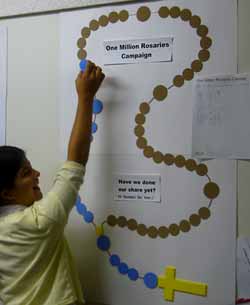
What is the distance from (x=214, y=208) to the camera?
87cm

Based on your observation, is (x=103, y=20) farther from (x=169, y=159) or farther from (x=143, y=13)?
(x=169, y=159)

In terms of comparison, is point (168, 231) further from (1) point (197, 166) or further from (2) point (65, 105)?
(2) point (65, 105)

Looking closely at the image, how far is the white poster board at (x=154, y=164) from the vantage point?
863mm

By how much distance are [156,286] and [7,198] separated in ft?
1.29

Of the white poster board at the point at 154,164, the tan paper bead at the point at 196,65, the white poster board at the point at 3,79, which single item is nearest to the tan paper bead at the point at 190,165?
the white poster board at the point at 154,164

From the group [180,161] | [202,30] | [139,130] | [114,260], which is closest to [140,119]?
[139,130]

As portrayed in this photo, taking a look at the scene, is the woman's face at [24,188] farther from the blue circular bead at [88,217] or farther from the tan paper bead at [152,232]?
the tan paper bead at [152,232]

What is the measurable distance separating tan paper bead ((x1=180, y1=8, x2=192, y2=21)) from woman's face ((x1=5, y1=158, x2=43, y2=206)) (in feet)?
1.57

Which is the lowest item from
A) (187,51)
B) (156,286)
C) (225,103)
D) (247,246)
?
(156,286)

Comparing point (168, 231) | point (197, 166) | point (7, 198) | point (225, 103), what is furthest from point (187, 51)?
point (7, 198)

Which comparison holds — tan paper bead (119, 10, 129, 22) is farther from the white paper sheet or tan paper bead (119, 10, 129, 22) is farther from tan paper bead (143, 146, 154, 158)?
the white paper sheet

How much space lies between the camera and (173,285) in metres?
0.90

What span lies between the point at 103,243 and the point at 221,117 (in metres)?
0.41

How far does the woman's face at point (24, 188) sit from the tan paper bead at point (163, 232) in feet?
0.97
